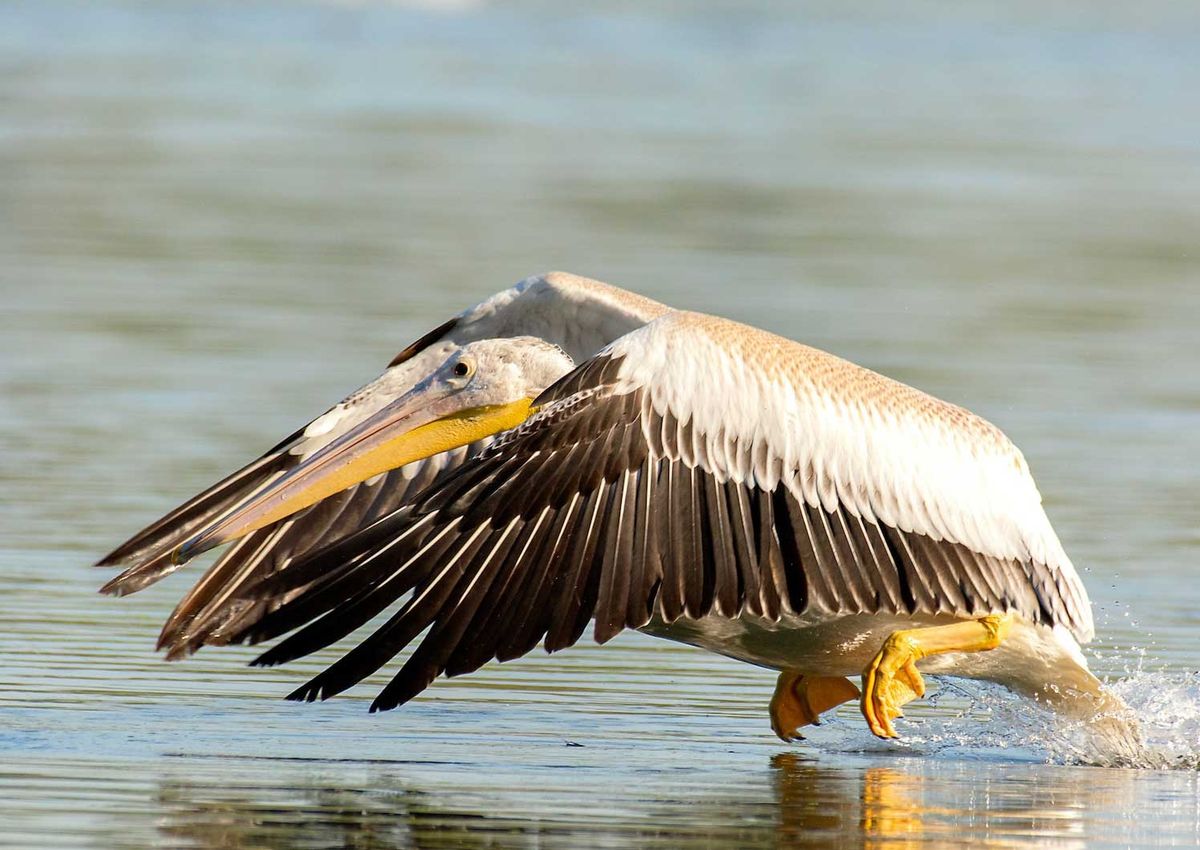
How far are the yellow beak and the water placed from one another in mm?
626

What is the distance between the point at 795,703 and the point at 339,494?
1729 millimetres

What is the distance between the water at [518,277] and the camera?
7.26 meters

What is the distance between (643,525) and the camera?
7312mm

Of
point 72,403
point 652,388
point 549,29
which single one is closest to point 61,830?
point 652,388

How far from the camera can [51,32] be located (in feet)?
116

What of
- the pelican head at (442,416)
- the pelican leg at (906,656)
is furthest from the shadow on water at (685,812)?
the pelican head at (442,416)

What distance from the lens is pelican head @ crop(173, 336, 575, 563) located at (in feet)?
26.2

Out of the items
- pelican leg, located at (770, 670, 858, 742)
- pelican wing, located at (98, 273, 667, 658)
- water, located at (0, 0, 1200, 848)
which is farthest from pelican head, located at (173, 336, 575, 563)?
pelican leg, located at (770, 670, 858, 742)

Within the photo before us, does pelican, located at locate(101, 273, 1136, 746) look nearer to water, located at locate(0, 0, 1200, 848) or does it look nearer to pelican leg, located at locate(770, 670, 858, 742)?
pelican leg, located at locate(770, 670, 858, 742)

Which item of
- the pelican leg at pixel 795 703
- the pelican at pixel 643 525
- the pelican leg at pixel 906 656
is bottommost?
the pelican leg at pixel 795 703

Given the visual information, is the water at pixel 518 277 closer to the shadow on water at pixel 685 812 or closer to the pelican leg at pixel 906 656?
the shadow on water at pixel 685 812

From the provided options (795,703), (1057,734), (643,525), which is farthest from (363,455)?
(1057,734)

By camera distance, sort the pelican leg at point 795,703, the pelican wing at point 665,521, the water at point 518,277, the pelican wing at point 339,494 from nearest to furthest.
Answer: the pelican wing at point 665,521 → the water at point 518,277 → the pelican wing at point 339,494 → the pelican leg at point 795,703

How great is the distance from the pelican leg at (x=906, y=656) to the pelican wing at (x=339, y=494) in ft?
4.61
